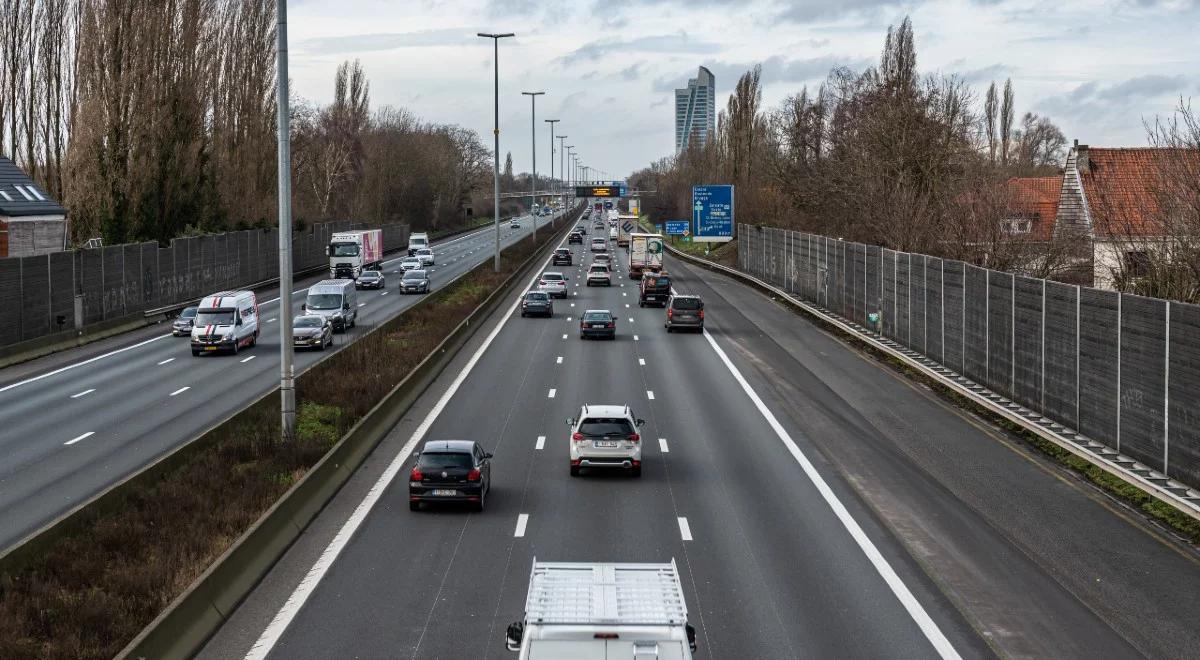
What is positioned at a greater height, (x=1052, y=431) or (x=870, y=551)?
(x=1052, y=431)

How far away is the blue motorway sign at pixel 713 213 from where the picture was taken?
99.4 m

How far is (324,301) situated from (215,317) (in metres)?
7.77

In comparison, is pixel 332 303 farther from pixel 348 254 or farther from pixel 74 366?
pixel 348 254

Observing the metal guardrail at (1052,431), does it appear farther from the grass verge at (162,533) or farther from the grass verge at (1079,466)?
the grass verge at (162,533)

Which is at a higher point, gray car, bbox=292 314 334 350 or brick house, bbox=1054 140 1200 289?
brick house, bbox=1054 140 1200 289

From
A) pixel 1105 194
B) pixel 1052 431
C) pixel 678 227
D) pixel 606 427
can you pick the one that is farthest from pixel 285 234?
pixel 678 227

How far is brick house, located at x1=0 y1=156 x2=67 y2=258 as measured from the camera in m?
66.3

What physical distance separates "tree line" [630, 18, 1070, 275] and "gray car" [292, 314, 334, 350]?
85.4 ft

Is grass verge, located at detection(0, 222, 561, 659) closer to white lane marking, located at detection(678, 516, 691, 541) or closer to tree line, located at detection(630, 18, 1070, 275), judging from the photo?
white lane marking, located at detection(678, 516, 691, 541)

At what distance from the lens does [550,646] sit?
10430 millimetres

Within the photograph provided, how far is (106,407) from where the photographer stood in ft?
120

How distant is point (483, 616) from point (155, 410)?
21.4 m

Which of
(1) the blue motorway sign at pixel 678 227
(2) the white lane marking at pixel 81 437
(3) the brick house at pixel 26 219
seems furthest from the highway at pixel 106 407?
(1) the blue motorway sign at pixel 678 227

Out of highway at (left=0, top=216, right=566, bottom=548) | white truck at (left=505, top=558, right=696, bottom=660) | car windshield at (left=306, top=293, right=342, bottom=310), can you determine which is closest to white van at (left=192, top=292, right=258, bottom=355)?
highway at (left=0, top=216, right=566, bottom=548)
